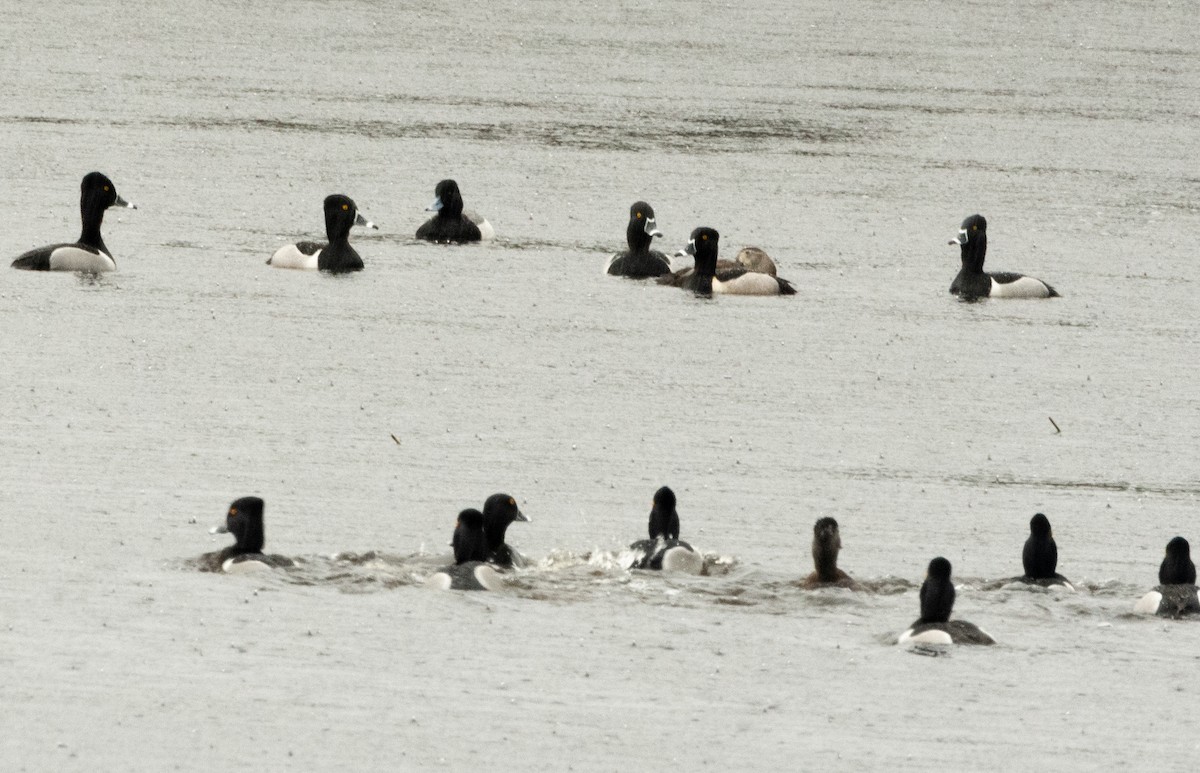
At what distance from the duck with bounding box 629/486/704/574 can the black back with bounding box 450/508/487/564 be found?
3.15 ft

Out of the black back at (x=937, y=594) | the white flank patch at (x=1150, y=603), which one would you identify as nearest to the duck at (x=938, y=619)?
the black back at (x=937, y=594)

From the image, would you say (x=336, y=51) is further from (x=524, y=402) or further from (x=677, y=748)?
(x=677, y=748)

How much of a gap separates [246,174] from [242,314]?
343 inches

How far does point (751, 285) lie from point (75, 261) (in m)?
6.90

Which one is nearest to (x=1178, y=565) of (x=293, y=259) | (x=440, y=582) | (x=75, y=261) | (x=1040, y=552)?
(x=1040, y=552)

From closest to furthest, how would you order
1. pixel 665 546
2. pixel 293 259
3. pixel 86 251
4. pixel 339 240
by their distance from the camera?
pixel 665 546, pixel 86 251, pixel 293 259, pixel 339 240

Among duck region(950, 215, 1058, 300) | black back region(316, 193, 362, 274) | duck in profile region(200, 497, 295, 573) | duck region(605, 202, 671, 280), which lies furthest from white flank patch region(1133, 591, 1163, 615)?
black back region(316, 193, 362, 274)

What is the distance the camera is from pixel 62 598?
1214 cm

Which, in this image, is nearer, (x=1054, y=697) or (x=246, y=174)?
(x=1054, y=697)

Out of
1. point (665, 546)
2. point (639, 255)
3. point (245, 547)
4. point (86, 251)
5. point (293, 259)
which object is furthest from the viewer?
point (639, 255)

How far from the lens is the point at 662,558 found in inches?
508

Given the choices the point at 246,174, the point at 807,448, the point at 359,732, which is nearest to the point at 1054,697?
the point at 359,732

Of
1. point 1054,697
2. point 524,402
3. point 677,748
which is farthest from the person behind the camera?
point 524,402

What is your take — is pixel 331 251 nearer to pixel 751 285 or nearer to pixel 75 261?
pixel 75 261
